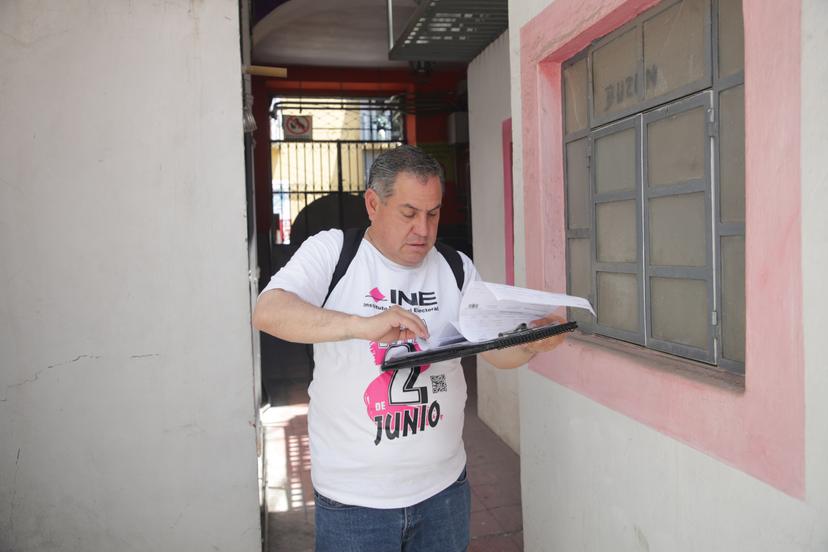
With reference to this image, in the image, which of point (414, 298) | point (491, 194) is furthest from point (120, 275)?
point (491, 194)

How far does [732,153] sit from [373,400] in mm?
1285

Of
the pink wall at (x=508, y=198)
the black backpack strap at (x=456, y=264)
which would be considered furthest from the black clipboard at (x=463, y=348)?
the pink wall at (x=508, y=198)

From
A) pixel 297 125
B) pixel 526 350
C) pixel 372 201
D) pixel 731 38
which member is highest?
pixel 297 125

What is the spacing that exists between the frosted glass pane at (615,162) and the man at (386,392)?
2.88 feet

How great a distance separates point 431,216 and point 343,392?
0.59 meters

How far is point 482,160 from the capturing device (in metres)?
6.47

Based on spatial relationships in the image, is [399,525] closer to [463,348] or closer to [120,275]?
[463,348]

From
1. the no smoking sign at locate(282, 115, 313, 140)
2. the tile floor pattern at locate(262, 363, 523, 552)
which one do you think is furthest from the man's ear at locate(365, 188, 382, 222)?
the no smoking sign at locate(282, 115, 313, 140)

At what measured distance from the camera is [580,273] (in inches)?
117

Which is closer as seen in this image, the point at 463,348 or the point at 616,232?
the point at 463,348

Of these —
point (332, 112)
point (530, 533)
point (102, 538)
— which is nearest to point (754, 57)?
point (530, 533)

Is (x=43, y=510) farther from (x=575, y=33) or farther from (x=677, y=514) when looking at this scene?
(x=575, y=33)

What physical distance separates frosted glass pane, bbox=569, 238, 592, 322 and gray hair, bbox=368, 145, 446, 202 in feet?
3.59

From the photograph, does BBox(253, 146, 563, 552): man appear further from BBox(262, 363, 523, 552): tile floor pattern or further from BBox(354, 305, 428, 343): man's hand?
BBox(262, 363, 523, 552): tile floor pattern
